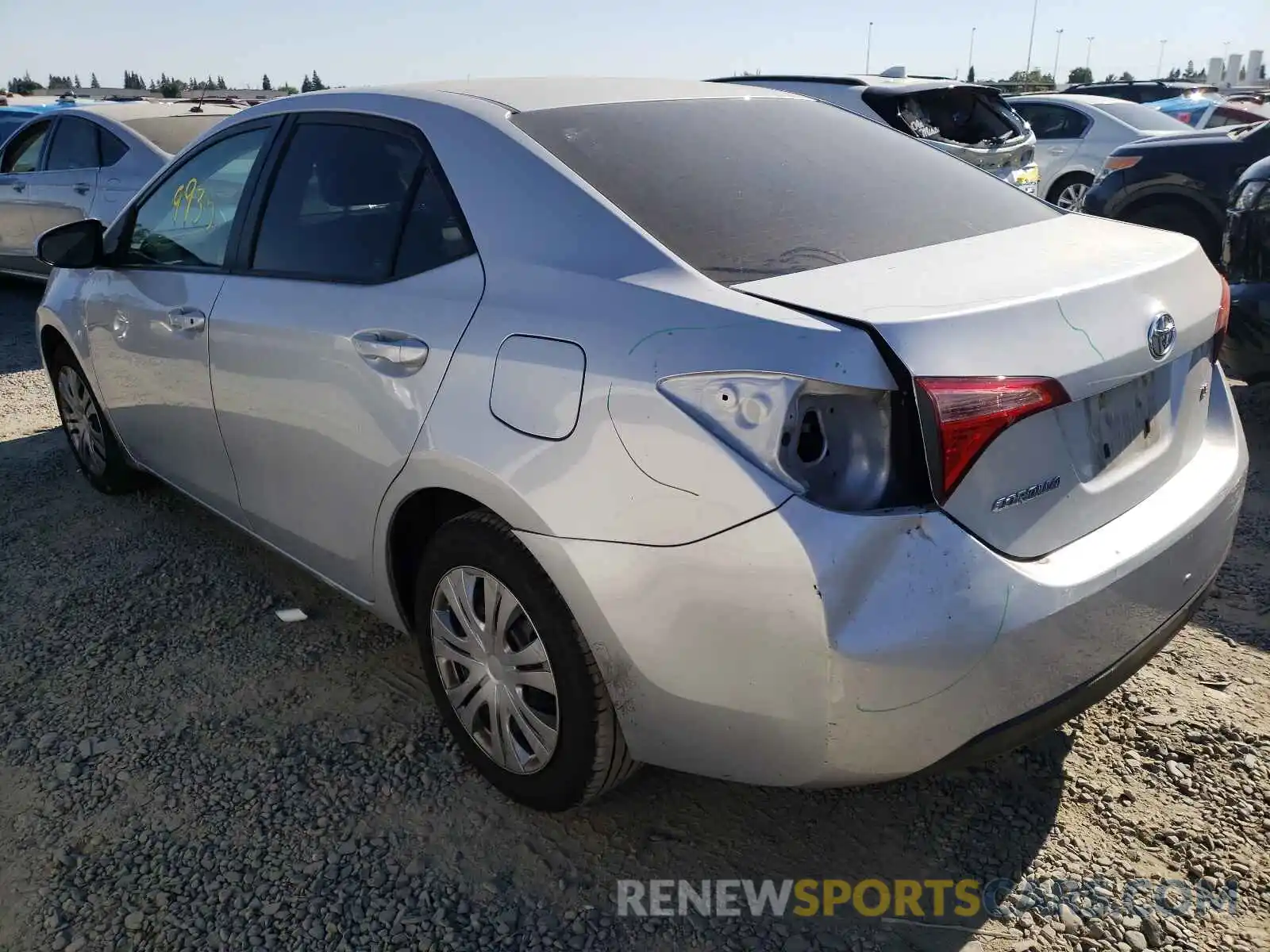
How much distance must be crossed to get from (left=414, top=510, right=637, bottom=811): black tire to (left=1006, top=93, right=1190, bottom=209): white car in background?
10214 millimetres

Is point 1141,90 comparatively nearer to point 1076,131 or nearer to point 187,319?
point 1076,131

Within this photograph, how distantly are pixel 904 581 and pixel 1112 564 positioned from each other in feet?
1.69

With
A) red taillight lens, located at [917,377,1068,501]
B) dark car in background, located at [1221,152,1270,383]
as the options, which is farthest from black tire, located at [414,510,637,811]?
dark car in background, located at [1221,152,1270,383]

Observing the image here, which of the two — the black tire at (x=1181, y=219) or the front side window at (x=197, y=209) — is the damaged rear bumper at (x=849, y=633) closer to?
the front side window at (x=197, y=209)

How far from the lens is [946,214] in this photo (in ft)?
8.38

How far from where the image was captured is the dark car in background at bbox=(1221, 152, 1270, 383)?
14.9 feet

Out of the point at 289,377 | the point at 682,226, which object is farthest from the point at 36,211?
the point at 682,226

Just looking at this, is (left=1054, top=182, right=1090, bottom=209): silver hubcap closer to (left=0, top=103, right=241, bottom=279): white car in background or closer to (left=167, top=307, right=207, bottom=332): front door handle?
(left=0, top=103, right=241, bottom=279): white car in background

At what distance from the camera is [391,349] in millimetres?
2477

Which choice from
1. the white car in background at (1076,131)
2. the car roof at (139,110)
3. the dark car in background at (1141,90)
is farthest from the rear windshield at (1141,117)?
the car roof at (139,110)

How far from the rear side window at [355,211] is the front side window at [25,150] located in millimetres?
6773

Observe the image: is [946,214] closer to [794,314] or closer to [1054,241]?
[1054,241]

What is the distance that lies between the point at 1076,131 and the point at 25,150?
402 inches

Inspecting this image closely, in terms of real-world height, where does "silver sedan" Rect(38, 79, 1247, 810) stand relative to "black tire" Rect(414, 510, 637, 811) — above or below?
above
